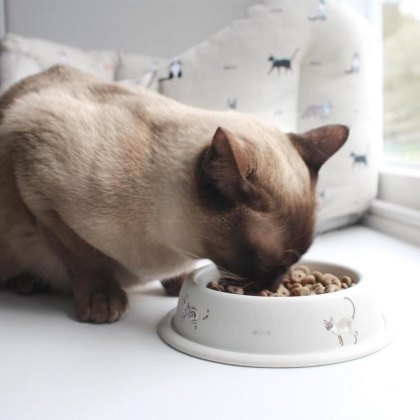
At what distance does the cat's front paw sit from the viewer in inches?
43.6

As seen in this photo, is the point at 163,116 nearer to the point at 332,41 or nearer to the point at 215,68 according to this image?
the point at 215,68

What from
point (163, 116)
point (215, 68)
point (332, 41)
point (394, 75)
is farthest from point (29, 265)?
point (394, 75)

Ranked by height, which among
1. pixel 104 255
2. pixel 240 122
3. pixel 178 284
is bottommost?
pixel 178 284

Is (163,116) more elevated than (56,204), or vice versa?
(163,116)

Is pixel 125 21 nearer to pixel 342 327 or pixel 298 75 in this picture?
pixel 298 75

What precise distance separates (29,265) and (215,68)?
2.88 ft

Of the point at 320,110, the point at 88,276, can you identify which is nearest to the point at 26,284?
the point at 88,276

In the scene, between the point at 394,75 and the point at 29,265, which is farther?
the point at 394,75

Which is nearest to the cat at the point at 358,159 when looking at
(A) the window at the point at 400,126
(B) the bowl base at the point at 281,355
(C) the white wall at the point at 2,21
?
(A) the window at the point at 400,126

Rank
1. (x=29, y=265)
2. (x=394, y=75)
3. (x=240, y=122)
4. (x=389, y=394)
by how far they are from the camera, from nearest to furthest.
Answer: (x=389, y=394) → (x=240, y=122) → (x=29, y=265) → (x=394, y=75)

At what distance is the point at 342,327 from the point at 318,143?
1.15 ft

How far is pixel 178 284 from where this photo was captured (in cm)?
133

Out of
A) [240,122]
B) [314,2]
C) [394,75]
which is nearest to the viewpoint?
[240,122]

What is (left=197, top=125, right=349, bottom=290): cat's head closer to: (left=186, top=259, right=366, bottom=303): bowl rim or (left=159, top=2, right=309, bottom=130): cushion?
(left=186, top=259, right=366, bottom=303): bowl rim
